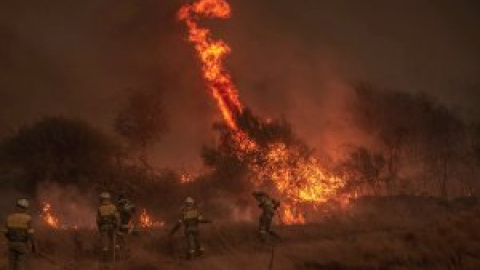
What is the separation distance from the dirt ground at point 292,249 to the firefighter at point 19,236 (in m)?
2.24

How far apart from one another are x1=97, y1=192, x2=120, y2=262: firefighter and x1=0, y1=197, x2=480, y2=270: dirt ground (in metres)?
0.75

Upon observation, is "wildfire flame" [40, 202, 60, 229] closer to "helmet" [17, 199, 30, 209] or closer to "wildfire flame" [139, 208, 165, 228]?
"wildfire flame" [139, 208, 165, 228]

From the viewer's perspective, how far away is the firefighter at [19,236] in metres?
20.6

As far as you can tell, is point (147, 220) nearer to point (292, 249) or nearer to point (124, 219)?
point (124, 219)

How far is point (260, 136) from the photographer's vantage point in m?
58.6

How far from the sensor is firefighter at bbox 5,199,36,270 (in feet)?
67.6

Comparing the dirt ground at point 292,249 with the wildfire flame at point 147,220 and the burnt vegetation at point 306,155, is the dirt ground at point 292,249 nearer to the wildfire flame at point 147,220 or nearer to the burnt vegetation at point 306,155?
→ the burnt vegetation at point 306,155

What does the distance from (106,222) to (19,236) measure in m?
4.26

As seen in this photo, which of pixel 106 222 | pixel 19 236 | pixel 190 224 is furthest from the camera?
pixel 190 224

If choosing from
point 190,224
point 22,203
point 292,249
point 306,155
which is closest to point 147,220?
point 306,155

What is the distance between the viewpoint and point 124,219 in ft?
86.1

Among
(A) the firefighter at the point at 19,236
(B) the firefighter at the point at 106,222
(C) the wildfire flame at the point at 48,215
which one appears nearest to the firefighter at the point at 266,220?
(B) the firefighter at the point at 106,222

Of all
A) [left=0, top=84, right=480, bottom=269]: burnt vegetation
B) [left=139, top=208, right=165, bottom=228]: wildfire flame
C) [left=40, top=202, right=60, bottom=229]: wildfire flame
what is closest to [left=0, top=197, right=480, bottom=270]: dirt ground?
[left=0, top=84, right=480, bottom=269]: burnt vegetation

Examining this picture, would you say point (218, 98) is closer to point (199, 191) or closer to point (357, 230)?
point (199, 191)
